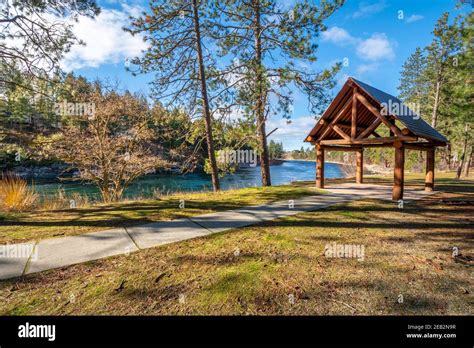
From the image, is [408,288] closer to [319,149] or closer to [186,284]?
[186,284]

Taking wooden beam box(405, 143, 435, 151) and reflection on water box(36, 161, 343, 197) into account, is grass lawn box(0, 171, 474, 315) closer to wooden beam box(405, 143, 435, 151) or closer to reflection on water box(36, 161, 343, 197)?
wooden beam box(405, 143, 435, 151)

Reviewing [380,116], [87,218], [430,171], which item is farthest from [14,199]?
[430,171]

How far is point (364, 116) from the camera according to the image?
12.0 metres

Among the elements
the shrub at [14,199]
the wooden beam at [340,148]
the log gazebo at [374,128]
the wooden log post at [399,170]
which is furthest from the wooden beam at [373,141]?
the shrub at [14,199]

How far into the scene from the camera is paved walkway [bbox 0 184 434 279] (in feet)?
11.3

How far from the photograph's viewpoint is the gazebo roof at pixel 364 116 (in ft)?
28.2

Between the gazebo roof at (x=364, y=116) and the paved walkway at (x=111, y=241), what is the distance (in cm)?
525

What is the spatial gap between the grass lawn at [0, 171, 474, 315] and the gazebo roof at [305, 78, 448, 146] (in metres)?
4.99

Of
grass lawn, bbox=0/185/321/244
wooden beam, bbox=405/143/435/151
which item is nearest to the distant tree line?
wooden beam, bbox=405/143/435/151

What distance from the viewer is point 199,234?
4.75 m

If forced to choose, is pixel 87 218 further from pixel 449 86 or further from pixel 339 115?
pixel 449 86

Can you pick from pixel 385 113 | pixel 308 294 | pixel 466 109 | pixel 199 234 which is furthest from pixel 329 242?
pixel 466 109

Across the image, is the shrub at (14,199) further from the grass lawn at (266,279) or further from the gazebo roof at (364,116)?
the gazebo roof at (364,116)
